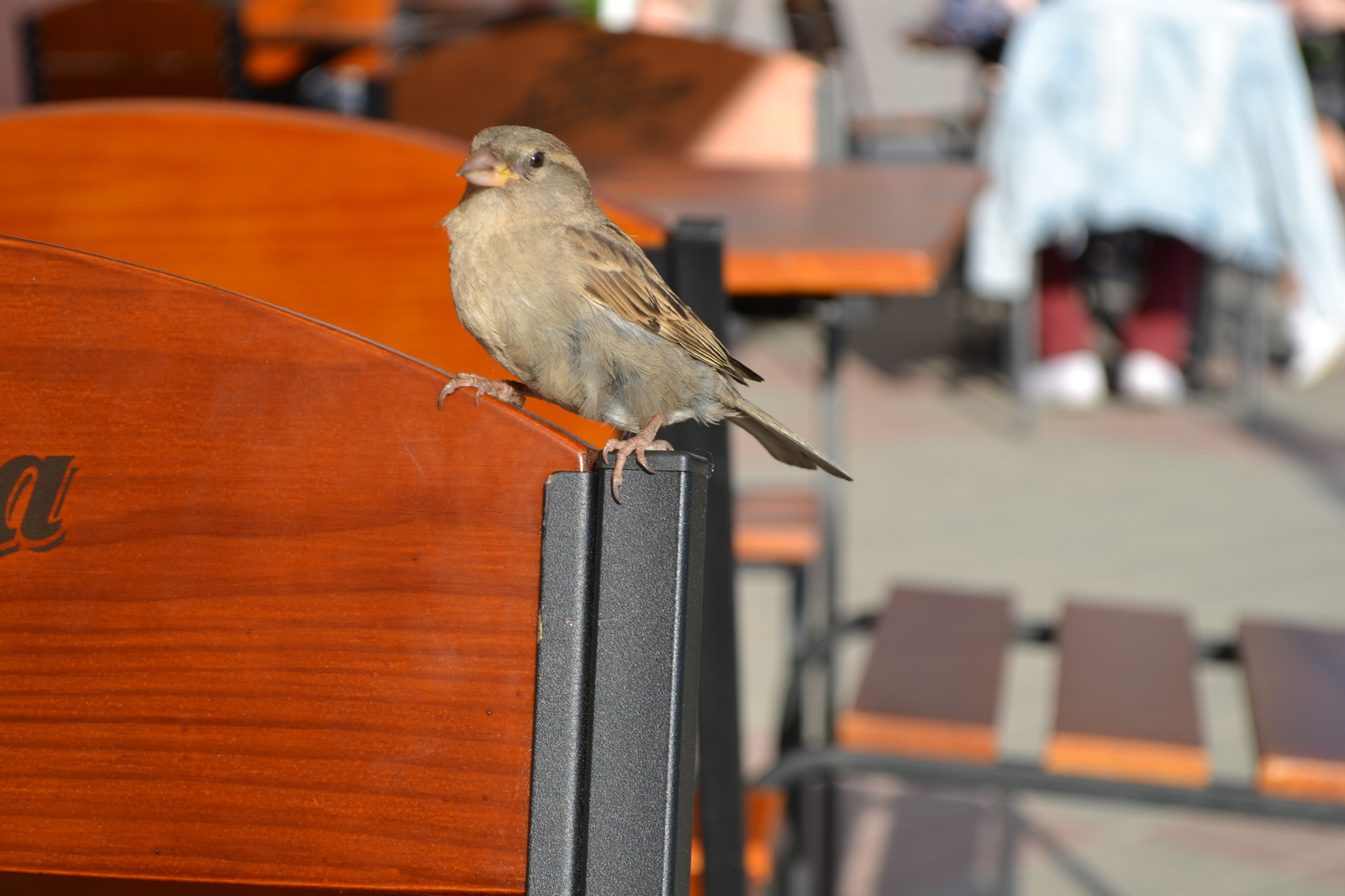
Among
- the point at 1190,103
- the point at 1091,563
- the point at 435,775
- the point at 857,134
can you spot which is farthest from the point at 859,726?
the point at 857,134

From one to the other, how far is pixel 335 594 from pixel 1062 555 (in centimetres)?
395

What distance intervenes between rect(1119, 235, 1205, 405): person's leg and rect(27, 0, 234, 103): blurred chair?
13.2 ft

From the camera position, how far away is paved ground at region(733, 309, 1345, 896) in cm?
273

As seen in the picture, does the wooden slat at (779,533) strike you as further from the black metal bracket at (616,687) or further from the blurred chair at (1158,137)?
the blurred chair at (1158,137)

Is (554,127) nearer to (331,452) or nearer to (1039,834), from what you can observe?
(1039,834)

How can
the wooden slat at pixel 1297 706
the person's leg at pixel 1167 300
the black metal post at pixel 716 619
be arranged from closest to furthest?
the black metal post at pixel 716 619 < the wooden slat at pixel 1297 706 < the person's leg at pixel 1167 300

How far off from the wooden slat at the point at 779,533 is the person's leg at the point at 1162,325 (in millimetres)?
4041

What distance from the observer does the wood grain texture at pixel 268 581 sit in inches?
25.4

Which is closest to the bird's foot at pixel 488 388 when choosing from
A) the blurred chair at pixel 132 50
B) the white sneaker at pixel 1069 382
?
the blurred chair at pixel 132 50

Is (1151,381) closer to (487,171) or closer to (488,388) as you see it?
(487,171)

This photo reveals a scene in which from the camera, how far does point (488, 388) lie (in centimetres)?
78

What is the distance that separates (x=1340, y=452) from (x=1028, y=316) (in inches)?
55.7

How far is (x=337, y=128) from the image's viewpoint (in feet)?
4.00

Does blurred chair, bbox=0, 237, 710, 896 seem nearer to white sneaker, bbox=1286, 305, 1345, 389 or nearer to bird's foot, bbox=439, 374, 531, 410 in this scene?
bird's foot, bbox=439, 374, 531, 410
